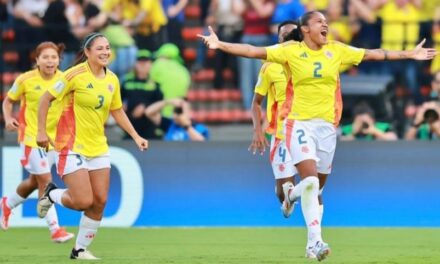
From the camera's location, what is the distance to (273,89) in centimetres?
1402

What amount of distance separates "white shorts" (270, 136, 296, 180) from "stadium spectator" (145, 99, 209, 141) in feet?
14.0

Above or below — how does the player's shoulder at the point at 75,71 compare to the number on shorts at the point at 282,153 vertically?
above

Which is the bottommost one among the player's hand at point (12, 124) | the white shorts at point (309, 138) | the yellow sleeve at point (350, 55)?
the player's hand at point (12, 124)

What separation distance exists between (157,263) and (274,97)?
9.32 feet

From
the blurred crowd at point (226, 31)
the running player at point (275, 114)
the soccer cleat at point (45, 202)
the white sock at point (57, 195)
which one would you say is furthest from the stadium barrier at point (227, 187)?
the white sock at point (57, 195)

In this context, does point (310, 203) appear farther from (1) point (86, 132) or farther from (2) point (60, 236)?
(2) point (60, 236)

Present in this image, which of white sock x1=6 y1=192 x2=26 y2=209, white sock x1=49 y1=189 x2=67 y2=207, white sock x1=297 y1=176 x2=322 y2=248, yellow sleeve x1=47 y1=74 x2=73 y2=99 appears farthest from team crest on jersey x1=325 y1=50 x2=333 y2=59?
white sock x1=6 y1=192 x2=26 y2=209

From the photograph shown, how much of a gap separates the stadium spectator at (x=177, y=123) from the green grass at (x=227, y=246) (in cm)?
172

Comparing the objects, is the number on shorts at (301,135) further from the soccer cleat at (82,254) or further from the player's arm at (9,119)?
the player's arm at (9,119)

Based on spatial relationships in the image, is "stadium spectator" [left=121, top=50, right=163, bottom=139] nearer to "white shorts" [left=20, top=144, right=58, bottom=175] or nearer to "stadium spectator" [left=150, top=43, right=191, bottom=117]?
"stadium spectator" [left=150, top=43, right=191, bottom=117]

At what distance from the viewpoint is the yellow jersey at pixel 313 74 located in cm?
1221

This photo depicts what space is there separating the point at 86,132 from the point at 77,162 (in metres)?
0.31

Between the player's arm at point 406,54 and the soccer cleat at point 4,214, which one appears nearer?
the player's arm at point 406,54

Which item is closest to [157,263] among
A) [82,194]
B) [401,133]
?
[82,194]
